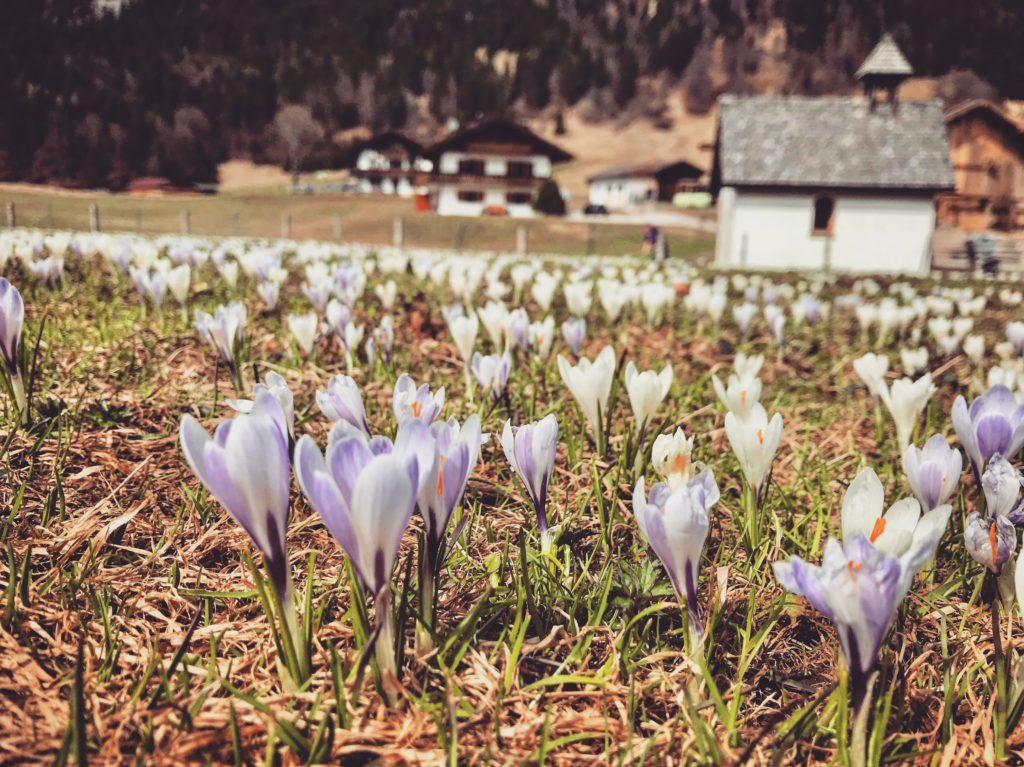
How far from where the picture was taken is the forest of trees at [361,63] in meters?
86.9

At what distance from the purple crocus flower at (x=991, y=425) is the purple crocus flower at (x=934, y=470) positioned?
0.13 metres

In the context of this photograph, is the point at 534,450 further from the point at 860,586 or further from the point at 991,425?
the point at 991,425

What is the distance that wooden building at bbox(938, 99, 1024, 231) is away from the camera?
131 ft

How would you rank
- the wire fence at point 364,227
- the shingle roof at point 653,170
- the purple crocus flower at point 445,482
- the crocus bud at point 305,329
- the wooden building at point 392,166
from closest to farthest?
the purple crocus flower at point 445,482, the crocus bud at point 305,329, the wire fence at point 364,227, the shingle roof at point 653,170, the wooden building at point 392,166

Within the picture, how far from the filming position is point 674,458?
1.43 metres

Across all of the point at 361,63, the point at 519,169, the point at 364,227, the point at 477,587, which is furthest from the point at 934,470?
the point at 361,63

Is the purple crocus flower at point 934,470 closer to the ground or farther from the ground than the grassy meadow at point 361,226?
closer to the ground

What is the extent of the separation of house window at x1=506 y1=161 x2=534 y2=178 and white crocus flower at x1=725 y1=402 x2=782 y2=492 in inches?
2359

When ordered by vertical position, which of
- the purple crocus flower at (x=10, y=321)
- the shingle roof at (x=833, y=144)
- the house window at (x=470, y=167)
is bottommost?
the purple crocus flower at (x=10, y=321)

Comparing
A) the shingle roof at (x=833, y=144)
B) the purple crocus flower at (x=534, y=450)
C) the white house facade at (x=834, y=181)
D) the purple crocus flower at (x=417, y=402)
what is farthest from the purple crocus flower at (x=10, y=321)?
the shingle roof at (x=833, y=144)

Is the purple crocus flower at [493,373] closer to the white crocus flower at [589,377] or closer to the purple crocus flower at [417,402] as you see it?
the white crocus flower at [589,377]

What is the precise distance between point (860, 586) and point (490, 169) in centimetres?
6081

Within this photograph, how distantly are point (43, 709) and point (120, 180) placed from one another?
86202 millimetres

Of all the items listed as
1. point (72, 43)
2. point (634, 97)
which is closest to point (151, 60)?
point (72, 43)
